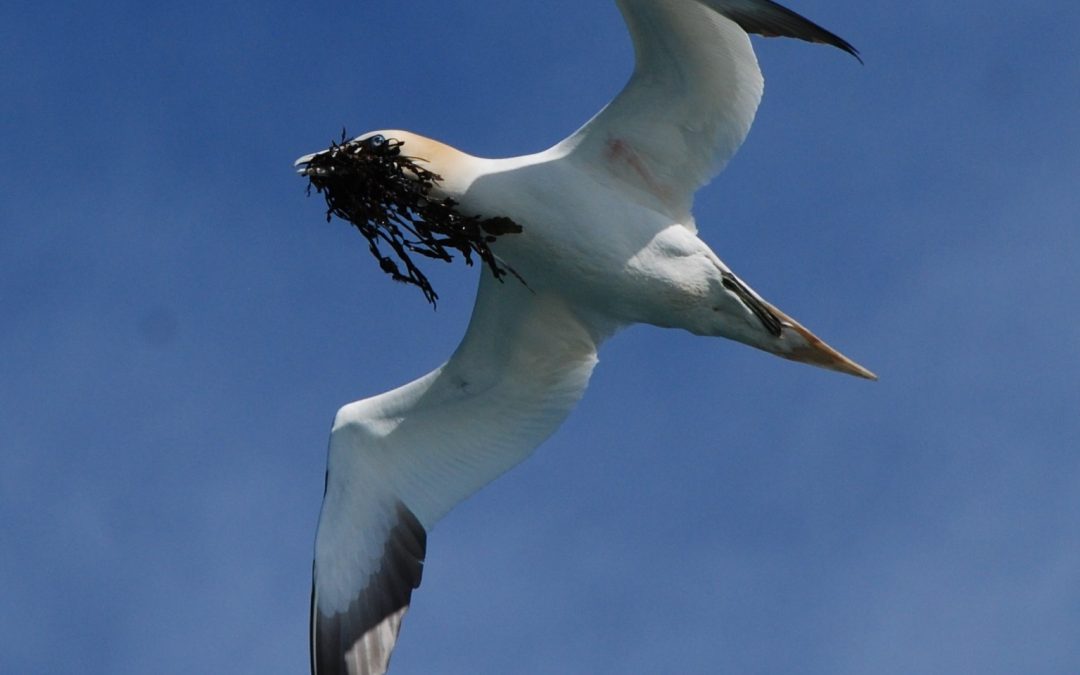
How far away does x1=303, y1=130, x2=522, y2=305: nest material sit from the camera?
9953 mm

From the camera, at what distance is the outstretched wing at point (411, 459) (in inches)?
460

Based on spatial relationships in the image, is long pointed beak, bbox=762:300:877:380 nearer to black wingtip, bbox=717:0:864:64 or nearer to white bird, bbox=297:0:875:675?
white bird, bbox=297:0:875:675

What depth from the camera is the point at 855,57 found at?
30.6 ft

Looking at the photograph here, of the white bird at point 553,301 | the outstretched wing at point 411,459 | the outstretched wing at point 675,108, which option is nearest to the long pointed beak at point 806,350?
the white bird at point 553,301

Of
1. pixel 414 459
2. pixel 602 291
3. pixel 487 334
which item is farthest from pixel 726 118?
pixel 414 459

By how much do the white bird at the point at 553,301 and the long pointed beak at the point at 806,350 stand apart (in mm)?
11

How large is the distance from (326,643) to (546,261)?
3.28 metres

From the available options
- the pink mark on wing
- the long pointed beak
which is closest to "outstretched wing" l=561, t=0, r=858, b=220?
the pink mark on wing

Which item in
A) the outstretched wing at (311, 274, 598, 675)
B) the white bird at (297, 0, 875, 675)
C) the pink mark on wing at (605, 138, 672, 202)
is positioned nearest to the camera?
the white bird at (297, 0, 875, 675)

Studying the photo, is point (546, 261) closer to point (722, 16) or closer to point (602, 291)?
point (602, 291)

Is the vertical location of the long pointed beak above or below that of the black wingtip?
below

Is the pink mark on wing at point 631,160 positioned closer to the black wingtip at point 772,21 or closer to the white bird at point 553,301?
the white bird at point 553,301

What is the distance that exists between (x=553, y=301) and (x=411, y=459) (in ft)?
5.47

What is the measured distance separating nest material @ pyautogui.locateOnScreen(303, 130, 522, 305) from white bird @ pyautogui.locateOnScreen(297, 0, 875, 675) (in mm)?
147
